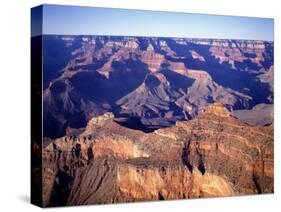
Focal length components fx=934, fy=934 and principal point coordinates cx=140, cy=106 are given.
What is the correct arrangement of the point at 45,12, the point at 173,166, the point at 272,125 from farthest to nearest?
the point at 272,125 → the point at 173,166 → the point at 45,12

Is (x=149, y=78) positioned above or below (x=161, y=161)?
above

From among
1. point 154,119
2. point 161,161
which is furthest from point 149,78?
point 161,161

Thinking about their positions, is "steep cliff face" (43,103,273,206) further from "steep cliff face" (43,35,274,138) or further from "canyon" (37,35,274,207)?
"steep cliff face" (43,35,274,138)

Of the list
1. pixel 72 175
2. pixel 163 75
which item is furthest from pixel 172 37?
pixel 72 175

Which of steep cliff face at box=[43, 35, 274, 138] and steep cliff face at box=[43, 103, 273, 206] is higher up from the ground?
steep cliff face at box=[43, 35, 274, 138]

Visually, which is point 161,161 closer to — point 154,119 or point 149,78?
point 154,119

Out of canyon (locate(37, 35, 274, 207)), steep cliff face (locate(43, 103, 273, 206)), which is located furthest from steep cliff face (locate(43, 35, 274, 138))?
steep cliff face (locate(43, 103, 273, 206))

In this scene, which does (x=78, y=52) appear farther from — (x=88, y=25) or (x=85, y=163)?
(x=85, y=163)

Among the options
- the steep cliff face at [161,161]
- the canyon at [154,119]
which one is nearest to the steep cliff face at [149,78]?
the canyon at [154,119]
